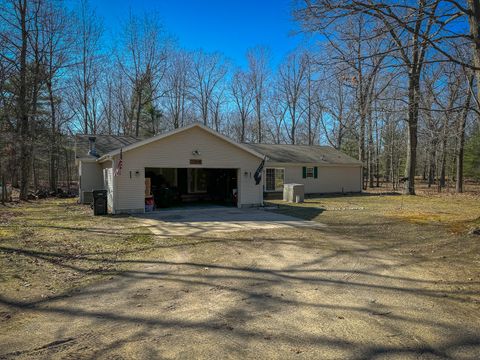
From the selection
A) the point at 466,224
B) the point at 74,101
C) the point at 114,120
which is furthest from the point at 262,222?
the point at 114,120

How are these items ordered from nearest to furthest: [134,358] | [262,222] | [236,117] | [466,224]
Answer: [134,358]
[466,224]
[262,222]
[236,117]

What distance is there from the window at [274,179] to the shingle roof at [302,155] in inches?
27.1

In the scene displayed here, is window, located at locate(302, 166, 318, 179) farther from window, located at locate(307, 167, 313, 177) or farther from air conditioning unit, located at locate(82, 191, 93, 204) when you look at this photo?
air conditioning unit, located at locate(82, 191, 93, 204)

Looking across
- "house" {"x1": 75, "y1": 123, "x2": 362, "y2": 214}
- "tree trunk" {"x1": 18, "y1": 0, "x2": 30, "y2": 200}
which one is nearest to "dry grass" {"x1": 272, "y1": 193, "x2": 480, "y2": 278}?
"house" {"x1": 75, "y1": 123, "x2": 362, "y2": 214}

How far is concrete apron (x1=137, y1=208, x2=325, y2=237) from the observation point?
980 centimetres

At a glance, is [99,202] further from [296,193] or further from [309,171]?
[309,171]

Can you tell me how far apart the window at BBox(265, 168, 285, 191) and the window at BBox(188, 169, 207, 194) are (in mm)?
4041

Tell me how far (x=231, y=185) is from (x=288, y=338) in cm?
1448

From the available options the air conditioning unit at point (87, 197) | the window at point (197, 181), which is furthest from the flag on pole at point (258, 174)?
the air conditioning unit at point (87, 197)

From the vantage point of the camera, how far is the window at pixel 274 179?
21172 millimetres

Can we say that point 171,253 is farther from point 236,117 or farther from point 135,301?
point 236,117

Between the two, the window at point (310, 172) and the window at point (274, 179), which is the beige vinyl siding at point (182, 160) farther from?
the window at point (310, 172)

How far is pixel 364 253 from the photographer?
23.4 feet

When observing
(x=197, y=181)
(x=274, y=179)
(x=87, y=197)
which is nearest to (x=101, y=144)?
(x=87, y=197)
